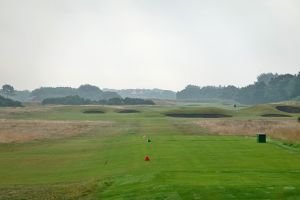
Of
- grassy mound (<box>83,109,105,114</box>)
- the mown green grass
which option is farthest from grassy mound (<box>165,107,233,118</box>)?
the mown green grass

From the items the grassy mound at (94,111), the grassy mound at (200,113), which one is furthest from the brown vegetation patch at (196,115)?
the grassy mound at (94,111)

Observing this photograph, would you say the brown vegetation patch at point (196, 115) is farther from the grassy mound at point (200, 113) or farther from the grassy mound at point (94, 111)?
the grassy mound at point (94, 111)

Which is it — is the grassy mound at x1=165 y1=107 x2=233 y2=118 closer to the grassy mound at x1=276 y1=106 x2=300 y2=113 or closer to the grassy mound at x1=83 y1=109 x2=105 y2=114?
the grassy mound at x1=276 y1=106 x2=300 y2=113

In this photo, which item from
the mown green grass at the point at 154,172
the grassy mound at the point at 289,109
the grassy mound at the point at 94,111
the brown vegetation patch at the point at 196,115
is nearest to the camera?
the mown green grass at the point at 154,172

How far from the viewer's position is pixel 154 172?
27.8m

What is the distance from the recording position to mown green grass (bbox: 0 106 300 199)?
22312 millimetres

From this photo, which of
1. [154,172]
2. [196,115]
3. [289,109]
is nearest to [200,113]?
[196,115]

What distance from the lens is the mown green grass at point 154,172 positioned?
22.3 m

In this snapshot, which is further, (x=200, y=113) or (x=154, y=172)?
(x=200, y=113)

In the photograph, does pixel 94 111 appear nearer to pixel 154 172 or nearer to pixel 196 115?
pixel 196 115

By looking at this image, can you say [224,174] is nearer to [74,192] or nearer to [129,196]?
[129,196]

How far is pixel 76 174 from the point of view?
30422 millimetres

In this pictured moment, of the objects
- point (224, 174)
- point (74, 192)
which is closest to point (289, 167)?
point (224, 174)

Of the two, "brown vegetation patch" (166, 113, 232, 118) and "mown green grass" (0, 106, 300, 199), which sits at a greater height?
"brown vegetation patch" (166, 113, 232, 118)
